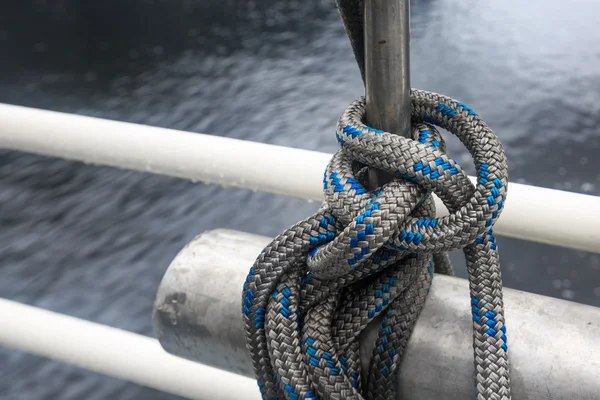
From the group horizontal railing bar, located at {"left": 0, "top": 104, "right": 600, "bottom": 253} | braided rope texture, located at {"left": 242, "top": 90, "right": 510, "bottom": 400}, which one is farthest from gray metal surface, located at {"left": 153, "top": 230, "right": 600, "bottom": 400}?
horizontal railing bar, located at {"left": 0, "top": 104, "right": 600, "bottom": 253}

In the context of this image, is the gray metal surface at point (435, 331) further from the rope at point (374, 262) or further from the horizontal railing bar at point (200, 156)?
the horizontal railing bar at point (200, 156)

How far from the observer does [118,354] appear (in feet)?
2.19

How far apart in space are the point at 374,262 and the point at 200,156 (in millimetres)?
330

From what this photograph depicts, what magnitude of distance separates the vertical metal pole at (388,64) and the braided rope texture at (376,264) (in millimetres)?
13

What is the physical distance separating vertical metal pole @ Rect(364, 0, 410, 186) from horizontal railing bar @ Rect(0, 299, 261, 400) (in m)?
0.40

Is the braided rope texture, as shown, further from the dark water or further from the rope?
the dark water

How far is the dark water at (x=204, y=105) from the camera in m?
1.52

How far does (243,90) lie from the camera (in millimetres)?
2361

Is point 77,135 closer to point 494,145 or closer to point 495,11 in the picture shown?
point 494,145

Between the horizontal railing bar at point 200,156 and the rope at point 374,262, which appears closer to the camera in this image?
the rope at point 374,262

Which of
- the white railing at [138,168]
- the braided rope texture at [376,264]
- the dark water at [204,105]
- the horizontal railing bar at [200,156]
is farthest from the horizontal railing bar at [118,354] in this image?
the dark water at [204,105]

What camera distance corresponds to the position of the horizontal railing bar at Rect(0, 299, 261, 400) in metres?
0.66

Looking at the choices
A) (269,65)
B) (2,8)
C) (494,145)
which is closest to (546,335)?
(494,145)


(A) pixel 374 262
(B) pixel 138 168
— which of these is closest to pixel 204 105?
(B) pixel 138 168
